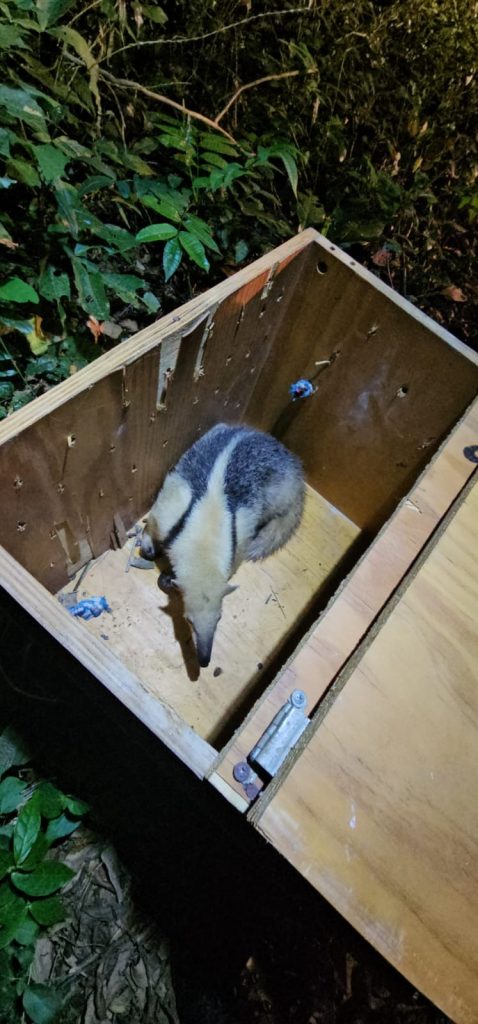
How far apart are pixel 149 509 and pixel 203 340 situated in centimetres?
65

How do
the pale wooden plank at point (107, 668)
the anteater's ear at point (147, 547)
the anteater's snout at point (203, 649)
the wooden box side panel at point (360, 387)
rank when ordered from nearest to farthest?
the pale wooden plank at point (107, 668) < the wooden box side panel at point (360, 387) < the anteater's snout at point (203, 649) < the anteater's ear at point (147, 547)

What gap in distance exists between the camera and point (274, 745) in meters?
0.89

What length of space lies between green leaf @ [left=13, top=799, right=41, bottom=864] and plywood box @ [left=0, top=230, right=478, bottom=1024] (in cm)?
48

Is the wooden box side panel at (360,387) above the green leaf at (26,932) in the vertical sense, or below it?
above

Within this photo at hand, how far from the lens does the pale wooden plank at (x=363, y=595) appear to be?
934mm

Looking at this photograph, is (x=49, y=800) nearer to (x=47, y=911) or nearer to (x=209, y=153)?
(x=47, y=911)

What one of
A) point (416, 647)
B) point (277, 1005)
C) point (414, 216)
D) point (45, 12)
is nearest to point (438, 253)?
point (414, 216)

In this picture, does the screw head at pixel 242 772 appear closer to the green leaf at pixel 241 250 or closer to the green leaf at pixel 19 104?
the green leaf at pixel 19 104

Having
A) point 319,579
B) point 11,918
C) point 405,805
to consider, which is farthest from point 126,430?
point 11,918

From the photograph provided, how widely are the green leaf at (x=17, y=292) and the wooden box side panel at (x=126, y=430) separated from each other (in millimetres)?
304

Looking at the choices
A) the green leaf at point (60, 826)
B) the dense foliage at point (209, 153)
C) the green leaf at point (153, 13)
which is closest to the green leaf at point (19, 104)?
the dense foliage at point (209, 153)

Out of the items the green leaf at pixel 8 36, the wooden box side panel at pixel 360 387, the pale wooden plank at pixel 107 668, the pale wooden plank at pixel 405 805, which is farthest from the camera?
the wooden box side panel at pixel 360 387

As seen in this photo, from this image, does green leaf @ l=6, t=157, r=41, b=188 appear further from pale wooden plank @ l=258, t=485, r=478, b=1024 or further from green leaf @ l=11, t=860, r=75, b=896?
green leaf @ l=11, t=860, r=75, b=896

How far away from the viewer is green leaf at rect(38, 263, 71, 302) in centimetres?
150
